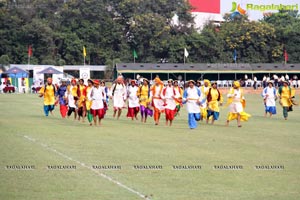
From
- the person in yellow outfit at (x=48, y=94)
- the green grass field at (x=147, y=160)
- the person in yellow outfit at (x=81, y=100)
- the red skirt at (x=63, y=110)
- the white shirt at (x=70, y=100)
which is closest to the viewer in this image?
the green grass field at (x=147, y=160)

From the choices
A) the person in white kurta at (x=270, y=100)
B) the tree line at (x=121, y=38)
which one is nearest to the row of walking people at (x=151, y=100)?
the person in white kurta at (x=270, y=100)

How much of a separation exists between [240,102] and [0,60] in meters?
61.5

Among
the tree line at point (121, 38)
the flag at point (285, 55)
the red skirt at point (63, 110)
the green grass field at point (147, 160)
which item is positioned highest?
the tree line at point (121, 38)

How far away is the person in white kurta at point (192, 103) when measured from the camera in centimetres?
2528

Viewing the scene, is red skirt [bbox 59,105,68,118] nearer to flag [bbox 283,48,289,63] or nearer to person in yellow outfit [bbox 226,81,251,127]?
person in yellow outfit [bbox 226,81,251,127]

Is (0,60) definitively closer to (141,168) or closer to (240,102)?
(240,102)

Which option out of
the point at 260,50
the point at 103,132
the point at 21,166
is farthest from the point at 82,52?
the point at 21,166

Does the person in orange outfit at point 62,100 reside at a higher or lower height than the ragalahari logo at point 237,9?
lower

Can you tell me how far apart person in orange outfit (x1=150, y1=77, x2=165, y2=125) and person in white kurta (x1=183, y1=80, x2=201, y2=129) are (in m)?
1.69

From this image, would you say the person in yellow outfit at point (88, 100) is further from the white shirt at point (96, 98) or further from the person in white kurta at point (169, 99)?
the person in white kurta at point (169, 99)

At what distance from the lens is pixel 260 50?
3733 inches

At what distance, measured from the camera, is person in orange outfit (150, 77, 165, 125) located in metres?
27.6

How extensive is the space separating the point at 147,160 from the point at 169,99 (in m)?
11.8

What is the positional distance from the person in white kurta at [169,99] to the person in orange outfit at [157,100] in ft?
1.26
